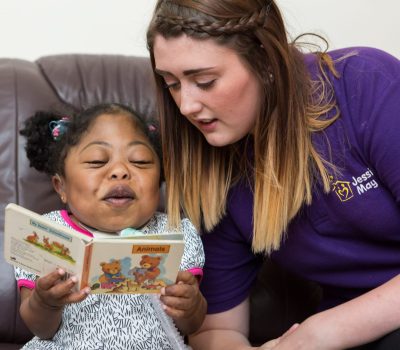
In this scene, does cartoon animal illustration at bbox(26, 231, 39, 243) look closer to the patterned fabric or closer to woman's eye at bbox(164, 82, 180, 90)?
the patterned fabric

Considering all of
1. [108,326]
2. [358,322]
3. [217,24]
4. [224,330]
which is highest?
[217,24]

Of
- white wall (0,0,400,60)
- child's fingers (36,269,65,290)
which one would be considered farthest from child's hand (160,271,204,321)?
white wall (0,0,400,60)

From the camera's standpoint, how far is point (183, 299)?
5.21ft

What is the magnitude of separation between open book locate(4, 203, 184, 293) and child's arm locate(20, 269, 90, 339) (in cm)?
2

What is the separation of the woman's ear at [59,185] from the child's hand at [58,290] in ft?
1.21

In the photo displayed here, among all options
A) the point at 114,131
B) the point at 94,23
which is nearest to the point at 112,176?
the point at 114,131

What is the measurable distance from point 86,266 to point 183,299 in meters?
0.26

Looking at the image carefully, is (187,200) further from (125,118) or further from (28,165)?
(28,165)

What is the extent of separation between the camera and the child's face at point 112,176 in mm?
1724

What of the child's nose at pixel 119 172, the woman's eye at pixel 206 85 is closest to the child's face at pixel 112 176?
the child's nose at pixel 119 172

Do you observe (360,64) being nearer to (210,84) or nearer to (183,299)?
(210,84)

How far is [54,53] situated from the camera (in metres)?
2.44

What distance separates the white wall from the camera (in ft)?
7.82

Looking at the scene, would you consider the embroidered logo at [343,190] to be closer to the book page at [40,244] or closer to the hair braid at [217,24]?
the hair braid at [217,24]
